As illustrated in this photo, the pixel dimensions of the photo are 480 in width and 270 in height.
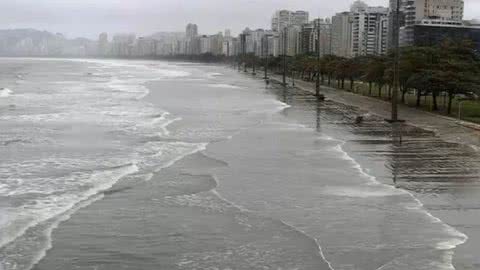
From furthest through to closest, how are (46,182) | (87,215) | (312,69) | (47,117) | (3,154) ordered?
(312,69)
(47,117)
(3,154)
(46,182)
(87,215)

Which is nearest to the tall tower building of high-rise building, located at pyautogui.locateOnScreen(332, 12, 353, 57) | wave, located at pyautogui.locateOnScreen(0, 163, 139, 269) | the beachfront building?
the beachfront building

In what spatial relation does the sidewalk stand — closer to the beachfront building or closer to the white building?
the white building

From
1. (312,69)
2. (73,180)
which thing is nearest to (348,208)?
(73,180)

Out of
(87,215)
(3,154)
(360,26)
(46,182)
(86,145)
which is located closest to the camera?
(87,215)

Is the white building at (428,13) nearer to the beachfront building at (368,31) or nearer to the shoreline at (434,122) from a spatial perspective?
the beachfront building at (368,31)

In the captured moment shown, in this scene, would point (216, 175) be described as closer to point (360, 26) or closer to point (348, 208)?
point (348, 208)

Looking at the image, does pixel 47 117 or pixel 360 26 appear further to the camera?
pixel 360 26

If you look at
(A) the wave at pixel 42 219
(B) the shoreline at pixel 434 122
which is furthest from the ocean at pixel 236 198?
(B) the shoreline at pixel 434 122

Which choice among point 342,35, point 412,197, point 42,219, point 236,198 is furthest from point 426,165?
point 342,35
